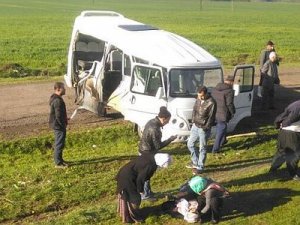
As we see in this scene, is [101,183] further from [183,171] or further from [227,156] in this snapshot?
[227,156]

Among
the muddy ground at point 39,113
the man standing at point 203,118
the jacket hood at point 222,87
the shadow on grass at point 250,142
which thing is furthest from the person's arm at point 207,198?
the muddy ground at point 39,113

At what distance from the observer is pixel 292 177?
11047mm

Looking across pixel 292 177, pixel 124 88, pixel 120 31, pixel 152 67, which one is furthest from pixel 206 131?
pixel 120 31

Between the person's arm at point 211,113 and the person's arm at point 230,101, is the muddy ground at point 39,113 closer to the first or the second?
the person's arm at point 230,101

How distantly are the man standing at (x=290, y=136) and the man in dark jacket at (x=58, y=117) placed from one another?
14.2ft

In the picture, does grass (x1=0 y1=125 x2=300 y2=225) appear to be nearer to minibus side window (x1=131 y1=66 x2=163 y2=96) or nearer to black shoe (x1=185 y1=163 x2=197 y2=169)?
black shoe (x1=185 y1=163 x2=197 y2=169)

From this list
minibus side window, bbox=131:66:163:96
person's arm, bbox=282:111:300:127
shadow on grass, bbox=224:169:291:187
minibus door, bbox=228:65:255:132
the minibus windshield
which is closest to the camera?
person's arm, bbox=282:111:300:127

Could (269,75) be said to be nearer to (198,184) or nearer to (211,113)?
(211,113)

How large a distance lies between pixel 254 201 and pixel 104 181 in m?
2.96

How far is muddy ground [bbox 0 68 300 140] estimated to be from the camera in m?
15.0

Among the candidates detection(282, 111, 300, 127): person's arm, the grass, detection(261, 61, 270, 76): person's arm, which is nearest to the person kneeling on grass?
the grass

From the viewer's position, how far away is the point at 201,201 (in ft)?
29.9

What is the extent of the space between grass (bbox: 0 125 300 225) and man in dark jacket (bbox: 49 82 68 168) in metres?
0.31

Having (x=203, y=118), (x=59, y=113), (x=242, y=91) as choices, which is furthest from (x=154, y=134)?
(x=242, y=91)
